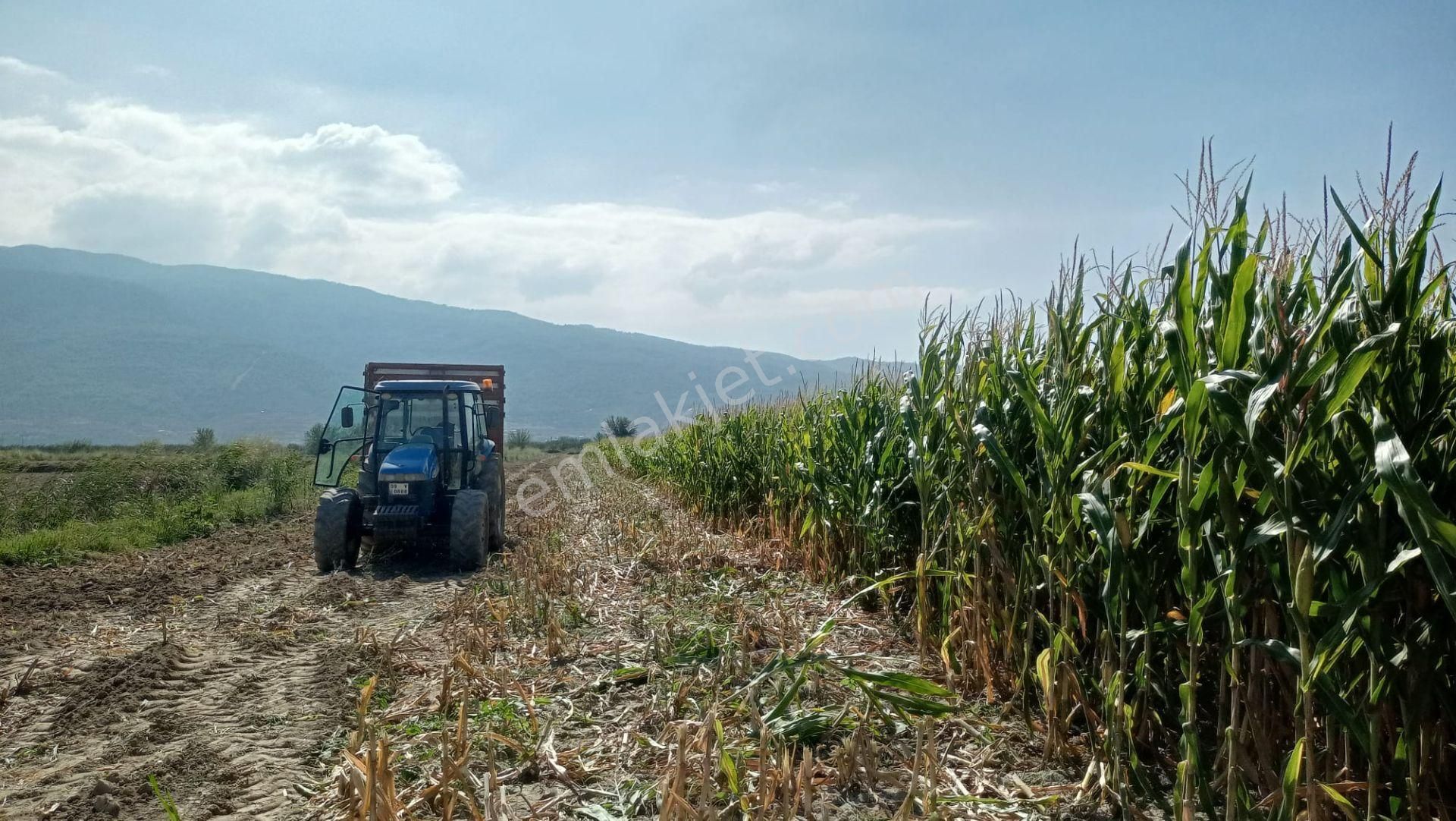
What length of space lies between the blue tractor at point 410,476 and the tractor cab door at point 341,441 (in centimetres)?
1

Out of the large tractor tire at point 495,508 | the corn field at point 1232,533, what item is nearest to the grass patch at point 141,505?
the large tractor tire at point 495,508

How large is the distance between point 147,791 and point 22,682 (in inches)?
87.8

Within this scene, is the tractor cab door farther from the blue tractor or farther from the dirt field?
the dirt field

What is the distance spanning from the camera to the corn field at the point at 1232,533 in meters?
2.19

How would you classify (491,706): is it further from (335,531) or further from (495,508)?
(495,508)

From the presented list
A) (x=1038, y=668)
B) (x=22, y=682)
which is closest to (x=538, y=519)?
(x=22, y=682)

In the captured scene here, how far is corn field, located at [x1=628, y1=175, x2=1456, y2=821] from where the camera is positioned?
7.20 feet

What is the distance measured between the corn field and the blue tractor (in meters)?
6.23

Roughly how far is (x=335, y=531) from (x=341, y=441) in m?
1.23

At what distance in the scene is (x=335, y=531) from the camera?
901 cm

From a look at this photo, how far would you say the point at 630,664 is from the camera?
4824 millimetres

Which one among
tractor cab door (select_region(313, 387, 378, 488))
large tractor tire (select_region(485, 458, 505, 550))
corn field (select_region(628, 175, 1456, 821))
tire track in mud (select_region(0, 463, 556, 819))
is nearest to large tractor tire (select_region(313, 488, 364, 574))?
tire track in mud (select_region(0, 463, 556, 819))

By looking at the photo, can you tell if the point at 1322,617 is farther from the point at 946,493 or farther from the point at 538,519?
the point at 538,519

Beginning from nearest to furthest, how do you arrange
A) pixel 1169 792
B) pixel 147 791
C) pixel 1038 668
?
pixel 1169 792 → pixel 1038 668 → pixel 147 791
